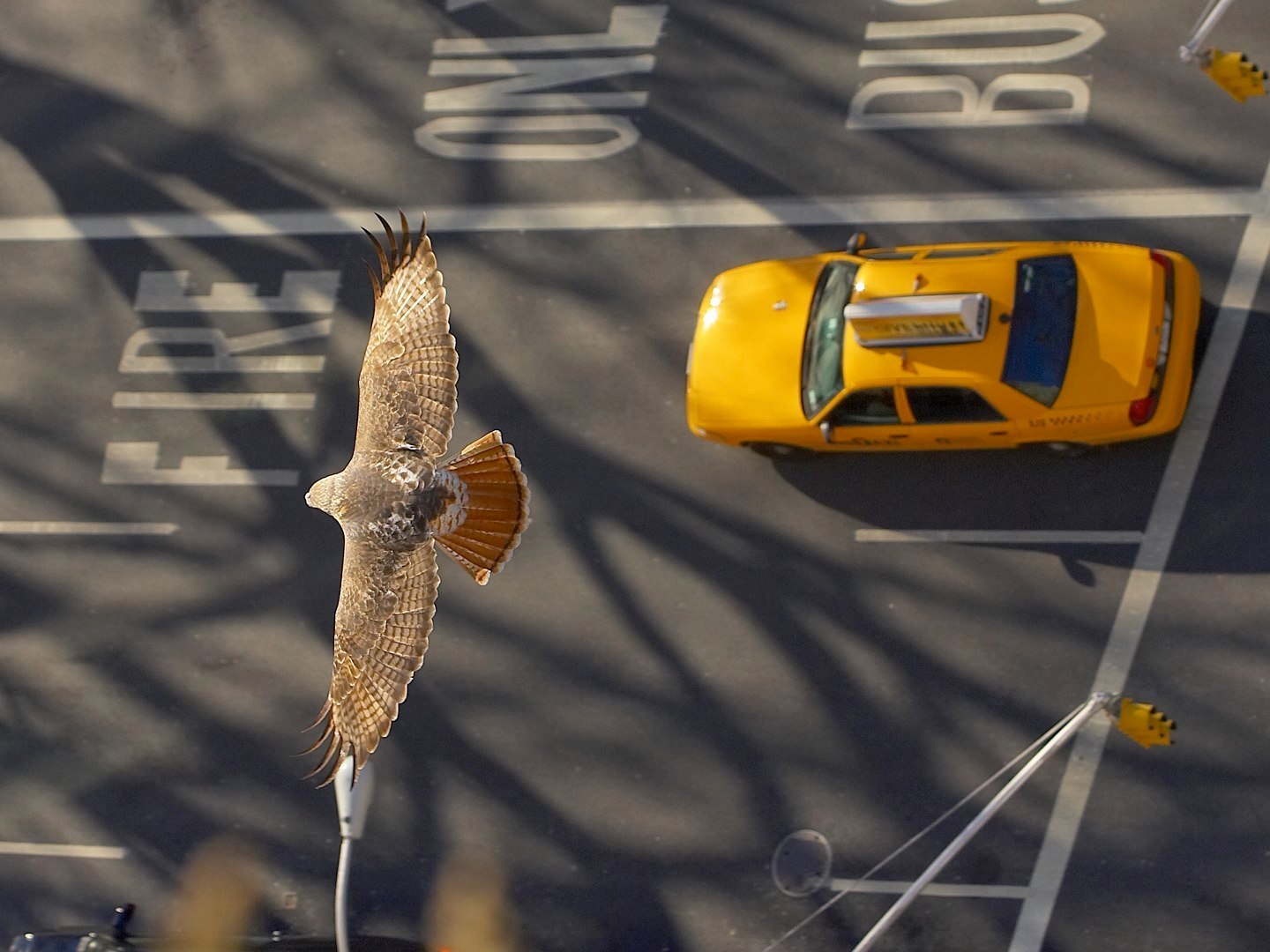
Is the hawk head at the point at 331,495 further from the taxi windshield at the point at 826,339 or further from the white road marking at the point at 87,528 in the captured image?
the white road marking at the point at 87,528

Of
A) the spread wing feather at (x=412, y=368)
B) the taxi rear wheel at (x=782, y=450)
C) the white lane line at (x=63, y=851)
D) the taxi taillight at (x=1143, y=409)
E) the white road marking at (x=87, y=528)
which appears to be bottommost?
the white lane line at (x=63, y=851)

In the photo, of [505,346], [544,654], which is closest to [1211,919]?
[544,654]

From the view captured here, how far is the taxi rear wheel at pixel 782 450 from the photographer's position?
43.6ft

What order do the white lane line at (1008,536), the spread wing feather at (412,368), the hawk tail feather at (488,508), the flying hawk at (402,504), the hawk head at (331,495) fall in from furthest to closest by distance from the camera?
the white lane line at (1008,536) < the spread wing feather at (412,368) < the hawk head at (331,495) < the hawk tail feather at (488,508) < the flying hawk at (402,504)

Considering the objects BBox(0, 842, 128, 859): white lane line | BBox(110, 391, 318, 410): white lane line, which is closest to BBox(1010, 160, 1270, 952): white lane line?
BBox(110, 391, 318, 410): white lane line

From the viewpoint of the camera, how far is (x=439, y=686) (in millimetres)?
13914

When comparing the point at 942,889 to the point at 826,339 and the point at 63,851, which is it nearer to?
the point at 826,339

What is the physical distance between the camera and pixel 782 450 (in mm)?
13344

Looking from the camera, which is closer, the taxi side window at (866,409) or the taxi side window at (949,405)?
Answer: the taxi side window at (949,405)

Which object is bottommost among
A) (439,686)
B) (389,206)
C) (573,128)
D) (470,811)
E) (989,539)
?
(470,811)

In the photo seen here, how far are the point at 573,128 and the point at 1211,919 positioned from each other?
387 inches

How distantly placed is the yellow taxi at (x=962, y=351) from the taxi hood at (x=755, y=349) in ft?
0.05

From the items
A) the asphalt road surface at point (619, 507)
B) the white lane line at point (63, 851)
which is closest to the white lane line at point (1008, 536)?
the asphalt road surface at point (619, 507)

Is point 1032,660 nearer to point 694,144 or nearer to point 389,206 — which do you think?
point 694,144
